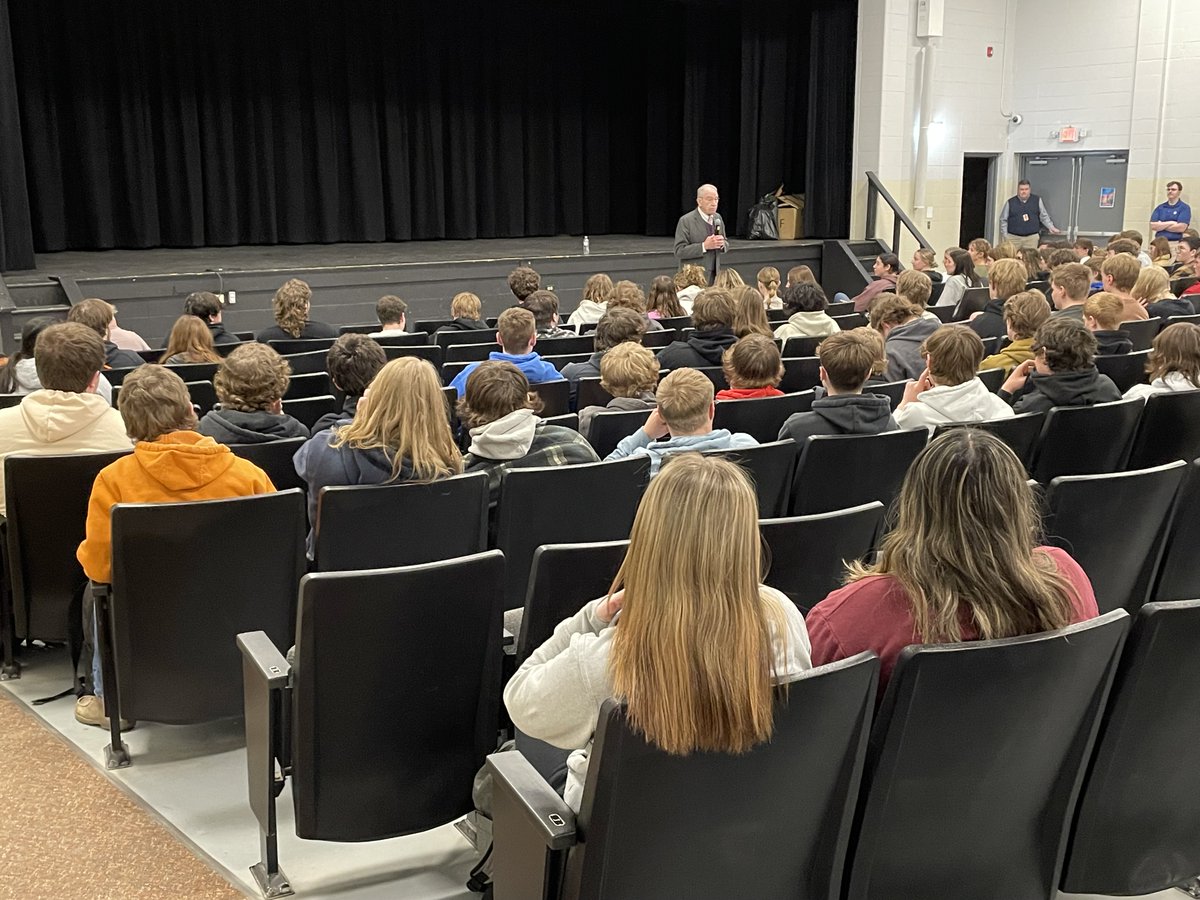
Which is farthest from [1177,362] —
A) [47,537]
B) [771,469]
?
[47,537]

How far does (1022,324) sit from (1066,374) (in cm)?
103

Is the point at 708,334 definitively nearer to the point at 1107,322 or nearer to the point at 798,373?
the point at 798,373

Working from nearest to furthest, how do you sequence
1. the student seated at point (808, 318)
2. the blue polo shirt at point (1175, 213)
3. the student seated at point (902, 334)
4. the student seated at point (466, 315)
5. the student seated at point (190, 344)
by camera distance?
1. the student seated at point (190, 344)
2. the student seated at point (902, 334)
3. the student seated at point (808, 318)
4. the student seated at point (466, 315)
5. the blue polo shirt at point (1175, 213)

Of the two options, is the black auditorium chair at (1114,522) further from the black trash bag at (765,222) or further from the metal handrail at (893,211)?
the black trash bag at (765,222)

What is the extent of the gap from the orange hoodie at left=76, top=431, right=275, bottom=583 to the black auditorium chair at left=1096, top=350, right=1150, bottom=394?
13.0 ft

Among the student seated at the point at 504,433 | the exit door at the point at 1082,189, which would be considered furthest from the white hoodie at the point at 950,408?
the exit door at the point at 1082,189

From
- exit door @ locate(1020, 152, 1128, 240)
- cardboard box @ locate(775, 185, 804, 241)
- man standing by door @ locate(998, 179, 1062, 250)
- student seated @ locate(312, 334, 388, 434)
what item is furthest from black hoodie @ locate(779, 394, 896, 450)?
exit door @ locate(1020, 152, 1128, 240)

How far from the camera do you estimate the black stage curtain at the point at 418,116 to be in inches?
479

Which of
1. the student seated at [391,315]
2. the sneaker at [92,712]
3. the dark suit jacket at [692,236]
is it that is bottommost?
the sneaker at [92,712]

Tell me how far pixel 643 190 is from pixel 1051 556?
45.9 ft

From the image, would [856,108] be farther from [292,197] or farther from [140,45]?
[140,45]

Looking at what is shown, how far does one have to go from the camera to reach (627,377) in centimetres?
443

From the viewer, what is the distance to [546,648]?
2.02 m

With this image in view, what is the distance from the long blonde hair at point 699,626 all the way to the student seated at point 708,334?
386 centimetres
